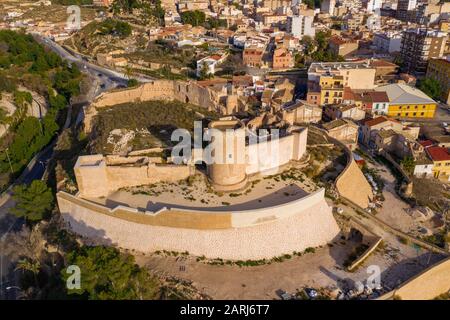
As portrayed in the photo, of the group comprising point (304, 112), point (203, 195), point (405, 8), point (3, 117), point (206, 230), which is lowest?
point (3, 117)

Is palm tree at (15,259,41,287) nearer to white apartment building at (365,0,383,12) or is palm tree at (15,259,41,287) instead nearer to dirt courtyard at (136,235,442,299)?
dirt courtyard at (136,235,442,299)

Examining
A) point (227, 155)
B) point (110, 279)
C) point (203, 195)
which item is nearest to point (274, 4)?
point (227, 155)

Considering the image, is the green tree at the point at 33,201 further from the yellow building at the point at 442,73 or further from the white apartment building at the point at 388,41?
the white apartment building at the point at 388,41

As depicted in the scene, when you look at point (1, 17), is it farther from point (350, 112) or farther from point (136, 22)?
point (350, 112)

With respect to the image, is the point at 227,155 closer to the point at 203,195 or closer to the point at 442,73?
the point at 203,195

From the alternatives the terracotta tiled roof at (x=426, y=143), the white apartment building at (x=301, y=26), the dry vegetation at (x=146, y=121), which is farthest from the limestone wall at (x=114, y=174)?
the white apartment building at (x=301, y=26)
